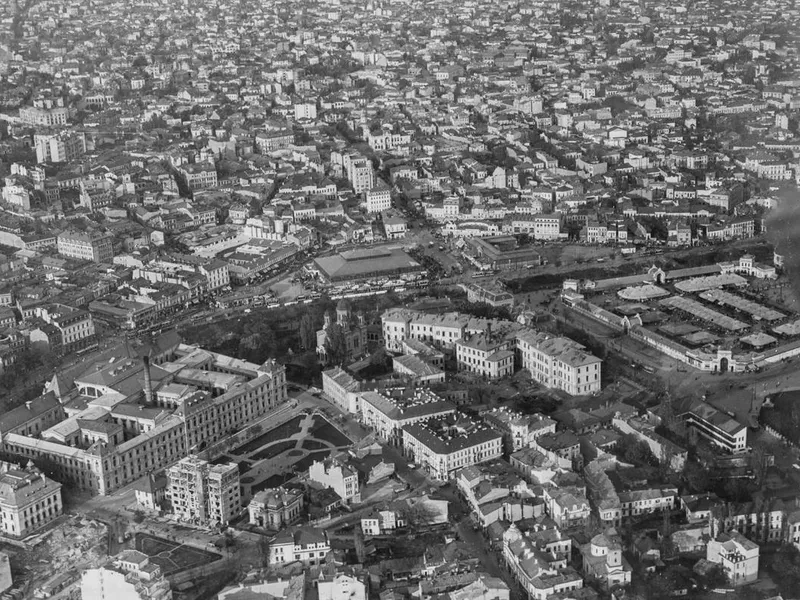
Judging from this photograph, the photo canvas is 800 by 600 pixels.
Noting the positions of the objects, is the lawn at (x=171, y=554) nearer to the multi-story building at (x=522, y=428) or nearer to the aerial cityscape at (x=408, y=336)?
the aerial cityscape at (x=408, y=336)

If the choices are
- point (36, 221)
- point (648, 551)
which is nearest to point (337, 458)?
point (648, 551)

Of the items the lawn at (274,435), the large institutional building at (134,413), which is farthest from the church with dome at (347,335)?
the lawn at (274,435)

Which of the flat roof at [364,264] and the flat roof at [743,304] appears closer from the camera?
the flat roof at [743,304]

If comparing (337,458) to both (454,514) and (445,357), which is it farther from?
(445,357)

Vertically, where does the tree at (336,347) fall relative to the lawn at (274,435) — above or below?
above

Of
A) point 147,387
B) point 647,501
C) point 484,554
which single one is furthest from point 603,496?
point 147,387

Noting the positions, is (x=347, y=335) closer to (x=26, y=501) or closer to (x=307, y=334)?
(x=307, y=334)
